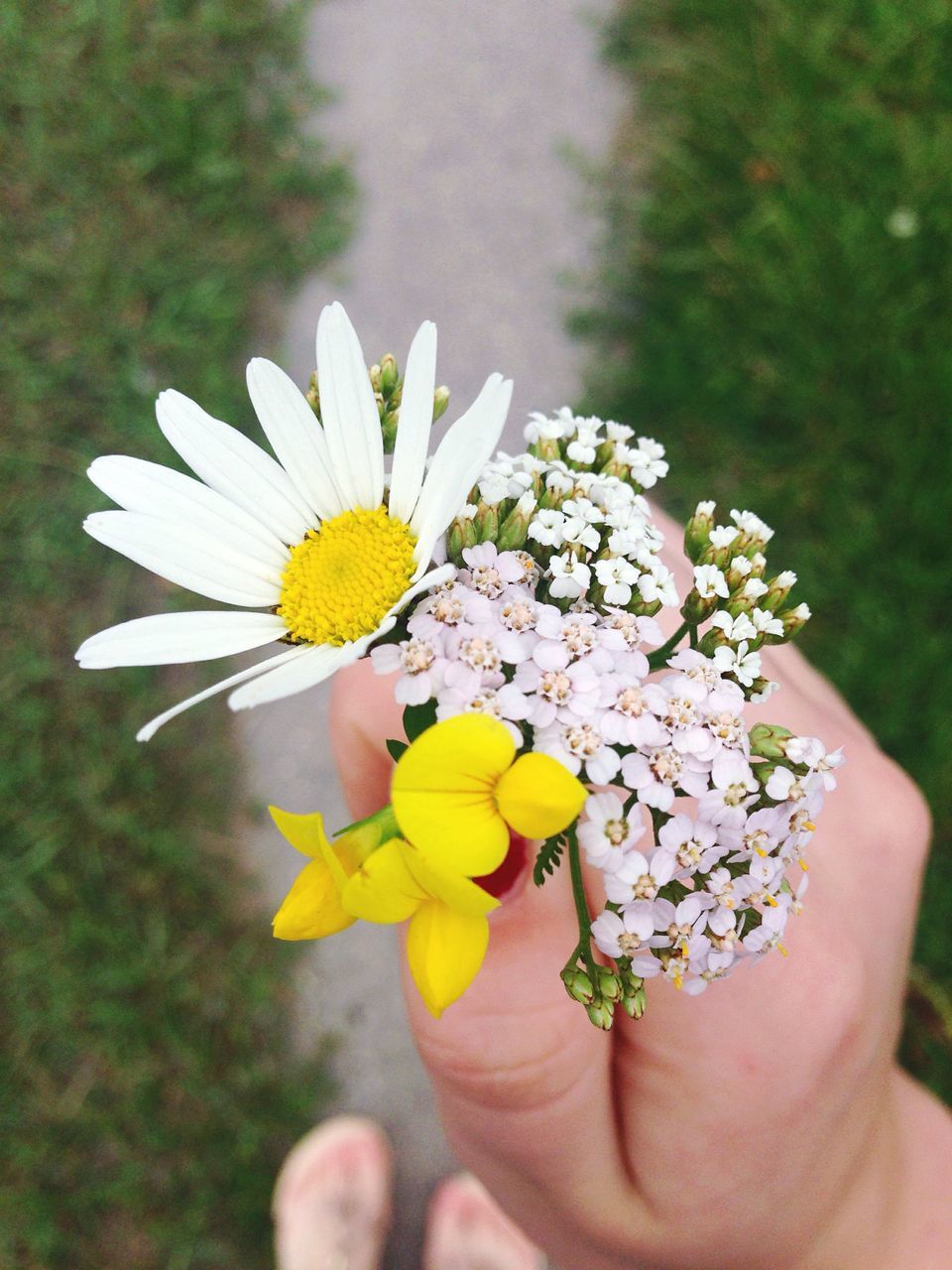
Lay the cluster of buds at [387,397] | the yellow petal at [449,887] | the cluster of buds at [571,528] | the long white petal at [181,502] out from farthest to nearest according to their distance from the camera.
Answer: the cluster of buds at [387,397] < the long white petal at [181,502] < the cluster of buds at [571,528] < the yellow petal at [449,887]

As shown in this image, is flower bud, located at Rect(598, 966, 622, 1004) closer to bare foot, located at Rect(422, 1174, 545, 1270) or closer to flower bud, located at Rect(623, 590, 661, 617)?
flower bud, located at Rect(623, 590, 661, 617)

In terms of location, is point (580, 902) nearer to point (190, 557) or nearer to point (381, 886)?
point (381, 886)

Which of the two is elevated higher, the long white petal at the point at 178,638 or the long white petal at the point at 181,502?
the long white petal at the point at 181,502

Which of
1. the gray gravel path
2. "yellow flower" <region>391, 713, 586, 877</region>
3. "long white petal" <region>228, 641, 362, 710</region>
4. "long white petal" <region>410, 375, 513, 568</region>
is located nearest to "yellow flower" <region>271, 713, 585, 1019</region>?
"yellow flower" <region>391, 713, 586, 877</region>

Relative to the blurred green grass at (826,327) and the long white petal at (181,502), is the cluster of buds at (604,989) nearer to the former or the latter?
the long white petal at (181,502)

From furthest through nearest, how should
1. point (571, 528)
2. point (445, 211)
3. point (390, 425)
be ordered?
point (445, 211)
point (390, 425)
point (571, 528)

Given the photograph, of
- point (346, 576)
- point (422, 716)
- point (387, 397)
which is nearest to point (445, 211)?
point (387, 397)

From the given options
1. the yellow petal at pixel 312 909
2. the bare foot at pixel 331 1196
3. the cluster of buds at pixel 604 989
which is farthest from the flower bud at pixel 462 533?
the bare foot at pixel 331 1196
